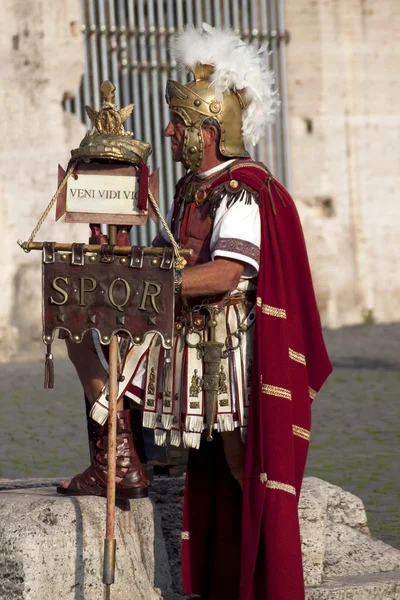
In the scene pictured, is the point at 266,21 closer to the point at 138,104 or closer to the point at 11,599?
the point at 138,104

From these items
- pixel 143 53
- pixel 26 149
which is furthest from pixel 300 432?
pixel 143 53

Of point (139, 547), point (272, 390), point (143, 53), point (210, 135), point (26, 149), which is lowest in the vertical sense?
point (139, 547)

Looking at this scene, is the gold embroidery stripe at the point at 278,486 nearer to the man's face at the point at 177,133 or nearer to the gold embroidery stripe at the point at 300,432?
the gold embroidery stripe at the point at 300,432

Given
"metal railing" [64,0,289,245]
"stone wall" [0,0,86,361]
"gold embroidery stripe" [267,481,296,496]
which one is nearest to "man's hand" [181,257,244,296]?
"gold embroidery stripe" [267,481,296,496]

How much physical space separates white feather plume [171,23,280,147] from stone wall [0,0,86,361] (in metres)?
6.96

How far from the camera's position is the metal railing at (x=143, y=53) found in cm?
1189

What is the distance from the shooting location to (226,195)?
165 inches

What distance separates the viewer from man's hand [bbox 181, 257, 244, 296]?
4086 millimetres

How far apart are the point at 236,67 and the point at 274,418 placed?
117 centimetres

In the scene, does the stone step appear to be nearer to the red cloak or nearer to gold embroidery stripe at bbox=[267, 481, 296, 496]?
the red cloak

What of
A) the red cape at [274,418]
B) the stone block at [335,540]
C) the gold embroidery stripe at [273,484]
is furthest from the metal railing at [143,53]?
the gold embroidery stripe at [273,484]

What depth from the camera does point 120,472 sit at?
437 cm

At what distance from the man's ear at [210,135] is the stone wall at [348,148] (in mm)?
9054

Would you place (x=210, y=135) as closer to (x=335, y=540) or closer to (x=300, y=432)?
(x=300, y=432)
